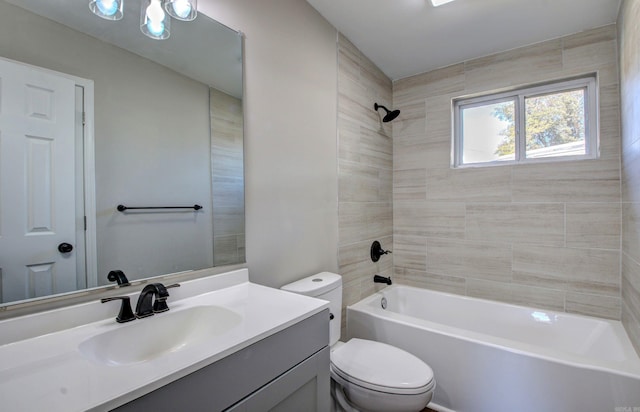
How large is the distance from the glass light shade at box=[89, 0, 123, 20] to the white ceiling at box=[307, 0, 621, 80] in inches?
45.9

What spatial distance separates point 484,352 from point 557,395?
0.34 metres

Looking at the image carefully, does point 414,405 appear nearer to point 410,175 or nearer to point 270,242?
point 270,242

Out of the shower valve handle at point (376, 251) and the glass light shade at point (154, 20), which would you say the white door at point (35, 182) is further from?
the shower valve handle at point (376, 251)

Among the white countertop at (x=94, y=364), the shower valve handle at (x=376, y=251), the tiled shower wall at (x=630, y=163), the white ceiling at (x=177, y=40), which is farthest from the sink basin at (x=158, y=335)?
the tiled shower wall at (x=630, y=163)

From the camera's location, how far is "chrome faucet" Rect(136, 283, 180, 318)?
98 cm

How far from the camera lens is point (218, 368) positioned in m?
0.72

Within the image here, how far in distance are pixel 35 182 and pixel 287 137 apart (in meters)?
1.08

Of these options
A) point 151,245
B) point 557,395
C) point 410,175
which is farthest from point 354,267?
point 151,245

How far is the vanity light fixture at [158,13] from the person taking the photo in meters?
1.03

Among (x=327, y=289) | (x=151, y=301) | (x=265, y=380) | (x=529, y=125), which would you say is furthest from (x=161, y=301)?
(x=529, y=125)

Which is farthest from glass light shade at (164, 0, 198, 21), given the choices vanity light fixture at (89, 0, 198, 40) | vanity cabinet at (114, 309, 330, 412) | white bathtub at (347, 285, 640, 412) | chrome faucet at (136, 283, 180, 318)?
white bathtub at (347, 285, 640, 412)

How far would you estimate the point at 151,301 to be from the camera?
100 cm

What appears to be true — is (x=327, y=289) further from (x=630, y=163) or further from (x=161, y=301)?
(x=630, y=163)

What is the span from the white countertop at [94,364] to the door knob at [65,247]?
7.3 inches
